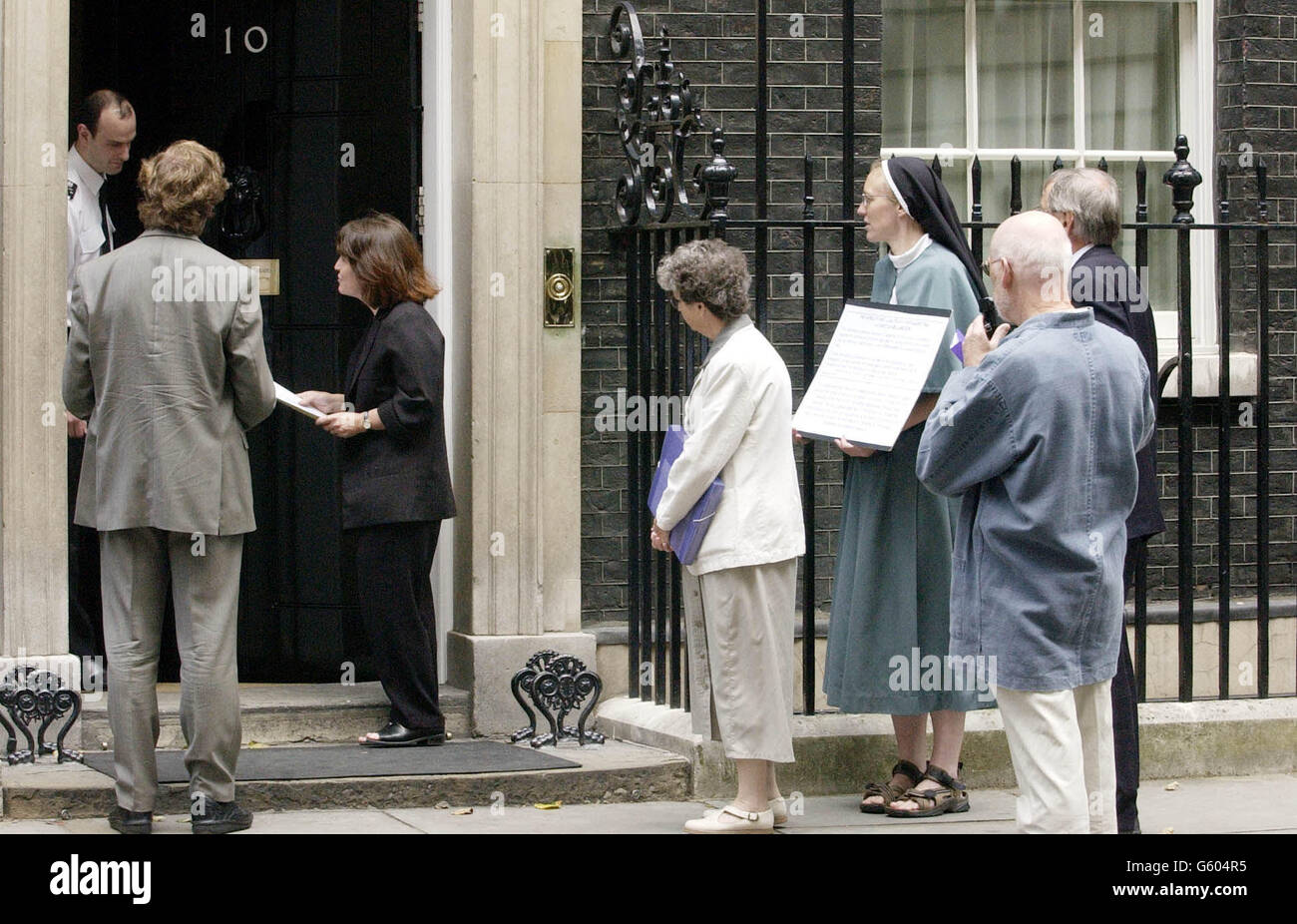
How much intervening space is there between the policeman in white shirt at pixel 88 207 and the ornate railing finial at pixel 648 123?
1.91m

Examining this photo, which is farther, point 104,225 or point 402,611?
point 104,225

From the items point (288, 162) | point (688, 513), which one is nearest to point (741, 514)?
point (688, 513)

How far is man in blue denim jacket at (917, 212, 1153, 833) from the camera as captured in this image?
4777 mm

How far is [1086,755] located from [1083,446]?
0.84 metres

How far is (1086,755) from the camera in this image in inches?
198

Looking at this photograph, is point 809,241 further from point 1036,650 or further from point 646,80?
point 1036,650

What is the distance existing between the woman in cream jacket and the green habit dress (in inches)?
17.1

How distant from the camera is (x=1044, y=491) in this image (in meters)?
4.79

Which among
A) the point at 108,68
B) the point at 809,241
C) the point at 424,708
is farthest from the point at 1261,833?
the point at 108,68

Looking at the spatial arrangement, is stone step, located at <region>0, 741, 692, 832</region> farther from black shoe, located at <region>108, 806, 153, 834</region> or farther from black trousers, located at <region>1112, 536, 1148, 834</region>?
black trousers, located at <region>1112, 536, 1148, 834</region>

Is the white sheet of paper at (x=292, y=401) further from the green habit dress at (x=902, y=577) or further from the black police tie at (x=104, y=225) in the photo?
the green habit dress at (x=902, y=577)

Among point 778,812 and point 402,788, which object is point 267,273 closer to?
point 402,788

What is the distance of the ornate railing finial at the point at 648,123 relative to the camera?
707cm

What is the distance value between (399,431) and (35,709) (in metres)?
1.62
